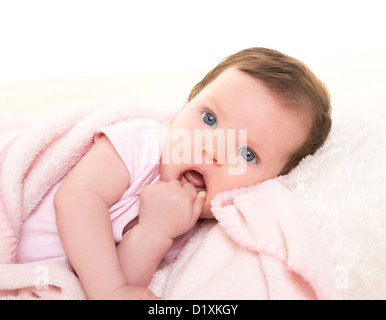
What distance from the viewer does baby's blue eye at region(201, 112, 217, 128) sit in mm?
1063

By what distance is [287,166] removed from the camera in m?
1.13

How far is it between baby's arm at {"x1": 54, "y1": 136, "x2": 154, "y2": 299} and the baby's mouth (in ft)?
0.63

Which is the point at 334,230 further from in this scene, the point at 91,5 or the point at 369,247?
the point at 91,5

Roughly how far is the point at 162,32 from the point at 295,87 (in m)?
1.35

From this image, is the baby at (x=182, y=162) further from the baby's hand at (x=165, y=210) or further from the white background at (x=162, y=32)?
the white background at (x=162, y=32)

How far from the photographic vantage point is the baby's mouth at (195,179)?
1096mm

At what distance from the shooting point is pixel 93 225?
0.90 metres

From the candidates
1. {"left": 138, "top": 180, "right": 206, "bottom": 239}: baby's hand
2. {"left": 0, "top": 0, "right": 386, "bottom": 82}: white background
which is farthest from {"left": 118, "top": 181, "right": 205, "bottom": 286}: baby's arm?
{"left": 0, "top": 0, "right": 386, "bottom": 82}: white background

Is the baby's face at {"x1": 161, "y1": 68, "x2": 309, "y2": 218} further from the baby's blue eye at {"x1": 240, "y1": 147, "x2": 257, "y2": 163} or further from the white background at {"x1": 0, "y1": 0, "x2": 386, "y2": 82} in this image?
the white background at {"x1": 0, "y1": 0, "x2": 386, "y2": 82}

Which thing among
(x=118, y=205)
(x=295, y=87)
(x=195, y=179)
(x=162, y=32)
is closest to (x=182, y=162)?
(x=195, y=179)

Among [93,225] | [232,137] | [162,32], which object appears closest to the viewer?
[93,225]

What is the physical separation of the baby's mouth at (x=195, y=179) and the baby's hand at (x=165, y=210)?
0.07m

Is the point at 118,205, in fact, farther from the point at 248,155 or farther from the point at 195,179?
the point at 248,155

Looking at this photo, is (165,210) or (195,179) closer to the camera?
(165,210)
